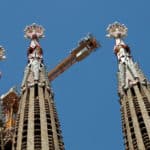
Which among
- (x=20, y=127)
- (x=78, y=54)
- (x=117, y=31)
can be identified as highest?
(x=78, y=54)

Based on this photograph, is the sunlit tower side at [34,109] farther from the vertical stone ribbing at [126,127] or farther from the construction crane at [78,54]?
the vertical stone ribbing at [126,127]

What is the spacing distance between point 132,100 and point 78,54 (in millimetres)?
19695

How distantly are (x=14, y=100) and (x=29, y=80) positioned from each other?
10999 mm

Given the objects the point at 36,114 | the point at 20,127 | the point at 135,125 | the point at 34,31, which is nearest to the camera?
the point at 135,125

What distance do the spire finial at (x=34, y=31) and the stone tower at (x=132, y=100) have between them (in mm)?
6429

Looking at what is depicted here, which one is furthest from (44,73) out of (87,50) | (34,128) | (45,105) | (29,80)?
(87,50)

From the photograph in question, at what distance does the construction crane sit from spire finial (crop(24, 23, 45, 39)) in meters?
5.86

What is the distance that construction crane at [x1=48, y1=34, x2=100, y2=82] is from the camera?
68.4 m

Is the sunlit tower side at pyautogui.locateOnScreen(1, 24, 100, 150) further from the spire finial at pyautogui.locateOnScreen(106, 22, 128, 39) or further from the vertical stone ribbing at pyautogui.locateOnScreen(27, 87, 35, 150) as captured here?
the spire finial at pyautogui.locateOnScreen(106, 22, 128, 39)

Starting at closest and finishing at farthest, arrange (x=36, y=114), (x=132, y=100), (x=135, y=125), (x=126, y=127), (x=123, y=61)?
(x=135, y=125) → (x=126, y=127) → (x=36, y=114) → (x=132, y=100) → (x=123, y=61)

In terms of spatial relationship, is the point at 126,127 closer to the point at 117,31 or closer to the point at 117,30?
the point at 117,31

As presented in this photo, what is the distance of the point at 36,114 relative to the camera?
48250 mm

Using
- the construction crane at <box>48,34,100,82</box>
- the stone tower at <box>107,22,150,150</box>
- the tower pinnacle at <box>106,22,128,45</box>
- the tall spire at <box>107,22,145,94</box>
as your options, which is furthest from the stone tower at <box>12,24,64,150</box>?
the construction crane at <box>48,34,100,82</box>

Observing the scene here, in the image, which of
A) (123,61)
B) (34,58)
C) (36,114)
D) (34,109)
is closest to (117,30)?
(123,61)
